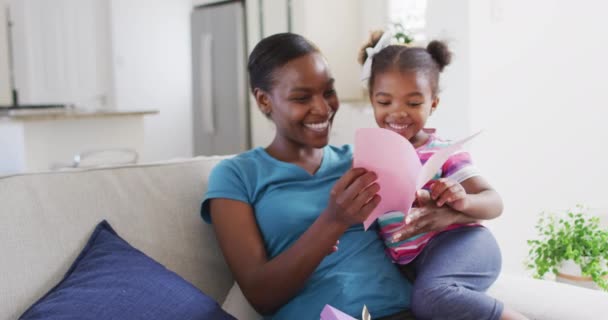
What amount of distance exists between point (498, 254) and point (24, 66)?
5.65 metres

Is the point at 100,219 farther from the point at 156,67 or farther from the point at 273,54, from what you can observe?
the point at 156,67

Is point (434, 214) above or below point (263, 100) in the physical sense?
below

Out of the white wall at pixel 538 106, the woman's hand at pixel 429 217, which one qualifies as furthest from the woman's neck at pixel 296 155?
the white wall at pixel 538 106

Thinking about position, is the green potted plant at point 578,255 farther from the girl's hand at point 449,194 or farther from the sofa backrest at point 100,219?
the sofa backrest at point 100,219

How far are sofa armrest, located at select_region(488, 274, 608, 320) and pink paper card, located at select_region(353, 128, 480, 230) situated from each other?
16.6 inches

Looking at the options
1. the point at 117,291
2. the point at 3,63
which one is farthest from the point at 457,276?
the point at 3,63

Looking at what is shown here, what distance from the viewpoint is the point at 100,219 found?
134 centimetres

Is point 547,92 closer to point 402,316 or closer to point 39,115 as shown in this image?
point 402,316

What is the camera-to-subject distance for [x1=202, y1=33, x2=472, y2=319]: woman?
119 centimetres

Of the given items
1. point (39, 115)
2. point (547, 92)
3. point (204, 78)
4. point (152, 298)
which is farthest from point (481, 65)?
point (204, 78)

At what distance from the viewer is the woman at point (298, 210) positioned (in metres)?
1.19

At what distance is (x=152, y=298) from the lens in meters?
1.17

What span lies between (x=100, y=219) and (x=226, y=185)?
284 mm

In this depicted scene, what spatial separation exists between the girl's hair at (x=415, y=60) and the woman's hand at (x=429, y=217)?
0.30m
